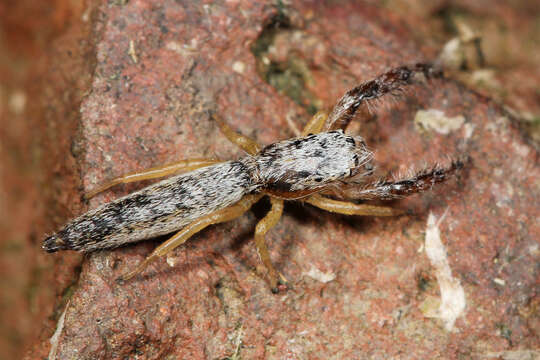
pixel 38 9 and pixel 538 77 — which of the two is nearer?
pixel 38 9

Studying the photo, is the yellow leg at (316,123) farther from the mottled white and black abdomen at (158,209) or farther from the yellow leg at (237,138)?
the mottled white and black abdomen at (158,209)

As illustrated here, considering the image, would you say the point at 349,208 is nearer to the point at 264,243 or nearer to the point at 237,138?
the point at 264,243

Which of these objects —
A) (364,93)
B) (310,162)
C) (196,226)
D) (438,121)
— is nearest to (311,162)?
(310,162)

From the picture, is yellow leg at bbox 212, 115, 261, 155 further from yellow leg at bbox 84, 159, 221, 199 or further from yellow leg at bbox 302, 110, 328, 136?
yellow leg at bbox 302, 110, 328, 136

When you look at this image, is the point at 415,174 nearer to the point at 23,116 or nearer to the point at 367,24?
the point at 367,24

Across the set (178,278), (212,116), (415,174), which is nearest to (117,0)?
(212,116)

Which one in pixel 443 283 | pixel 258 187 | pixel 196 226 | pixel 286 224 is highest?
pixel 258 187
